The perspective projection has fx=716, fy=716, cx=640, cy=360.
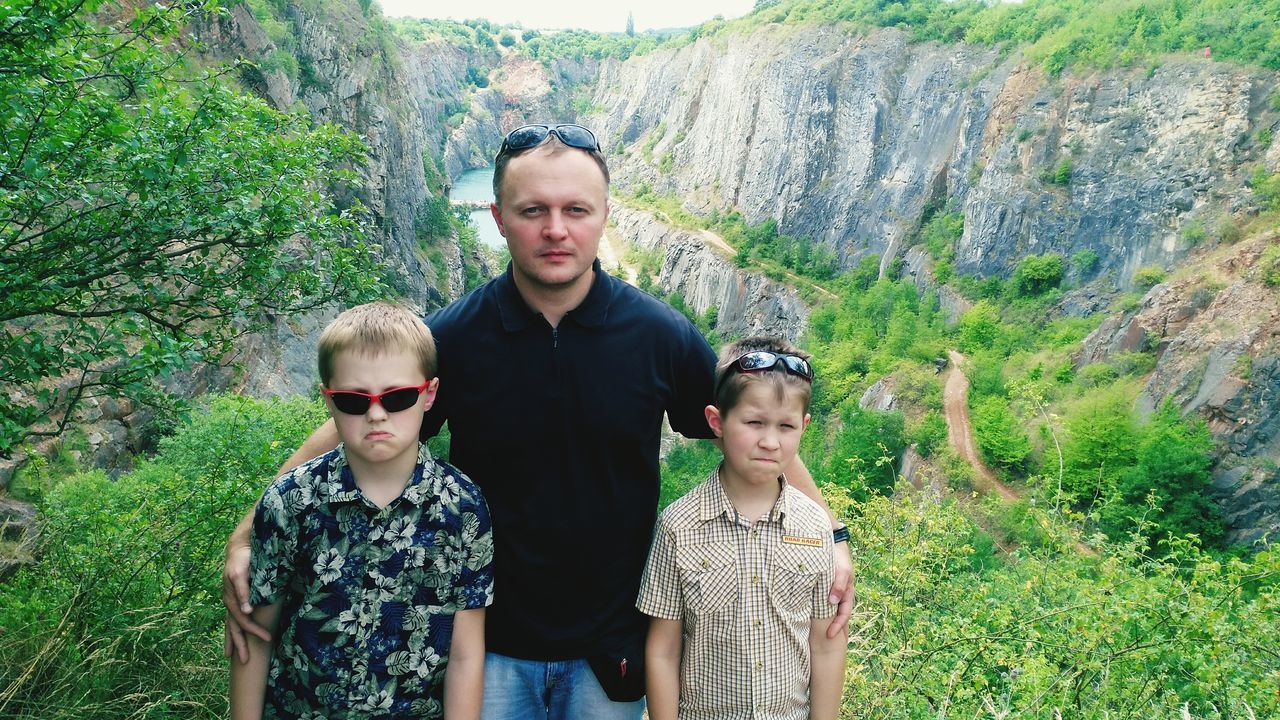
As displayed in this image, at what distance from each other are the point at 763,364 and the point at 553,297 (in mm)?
737

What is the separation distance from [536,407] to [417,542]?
1.78ft

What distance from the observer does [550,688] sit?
2.43 meters

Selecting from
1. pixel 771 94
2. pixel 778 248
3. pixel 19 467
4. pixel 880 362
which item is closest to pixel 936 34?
pixel 771 94

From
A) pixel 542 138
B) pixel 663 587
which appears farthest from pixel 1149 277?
pixel 542 138

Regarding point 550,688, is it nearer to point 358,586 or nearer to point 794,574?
point 358,586

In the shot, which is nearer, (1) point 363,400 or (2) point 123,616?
(1) point 363,400

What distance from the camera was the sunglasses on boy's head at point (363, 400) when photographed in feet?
6.82

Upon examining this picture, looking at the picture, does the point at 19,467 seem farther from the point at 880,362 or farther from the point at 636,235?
the point at 636,235

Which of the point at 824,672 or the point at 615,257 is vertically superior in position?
the point at 824,672

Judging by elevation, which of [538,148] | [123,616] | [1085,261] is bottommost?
[1085,261]

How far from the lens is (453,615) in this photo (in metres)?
2.18

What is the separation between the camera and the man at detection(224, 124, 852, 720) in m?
2.30

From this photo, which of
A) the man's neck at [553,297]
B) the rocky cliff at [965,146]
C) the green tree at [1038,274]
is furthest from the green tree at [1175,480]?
the man's neck at [553,297]

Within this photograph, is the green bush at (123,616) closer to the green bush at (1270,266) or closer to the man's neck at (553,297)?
the man's neck at (553,297)
